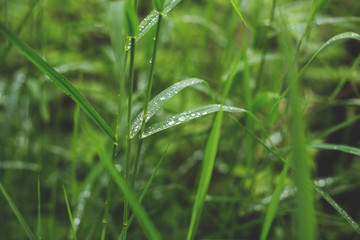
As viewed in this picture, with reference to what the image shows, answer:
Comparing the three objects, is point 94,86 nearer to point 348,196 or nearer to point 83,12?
point 83,12

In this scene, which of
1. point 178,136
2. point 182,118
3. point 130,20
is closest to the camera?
point 130,20

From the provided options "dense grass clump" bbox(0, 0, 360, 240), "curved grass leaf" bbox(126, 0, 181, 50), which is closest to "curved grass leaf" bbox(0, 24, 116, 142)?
"dense grass clump" bbox(0, 0, 360, 240)

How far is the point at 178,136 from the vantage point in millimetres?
775

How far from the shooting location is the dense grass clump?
34cm

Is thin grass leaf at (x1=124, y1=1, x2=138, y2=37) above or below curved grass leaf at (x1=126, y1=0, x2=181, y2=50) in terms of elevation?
below

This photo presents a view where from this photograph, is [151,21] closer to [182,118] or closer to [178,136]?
[182,118]

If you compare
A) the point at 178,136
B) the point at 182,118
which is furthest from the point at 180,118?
the point at 178,136

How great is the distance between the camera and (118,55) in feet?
0.80

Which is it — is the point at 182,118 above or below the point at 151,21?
below

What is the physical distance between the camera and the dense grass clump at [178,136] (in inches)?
13.3

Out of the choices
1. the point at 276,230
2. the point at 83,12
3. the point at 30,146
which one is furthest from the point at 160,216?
the point at 83,12

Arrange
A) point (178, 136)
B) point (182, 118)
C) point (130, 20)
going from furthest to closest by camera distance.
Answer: point (178, 136) → point (182, 118) → point (130, 20)

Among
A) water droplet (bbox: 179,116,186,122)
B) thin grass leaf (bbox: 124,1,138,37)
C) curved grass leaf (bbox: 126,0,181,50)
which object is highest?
curved grass leaf (bbox: 126,0,181,50)

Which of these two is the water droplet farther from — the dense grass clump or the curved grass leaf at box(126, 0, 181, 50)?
the curved grass leaf at box(126, 0, 181, 50)
